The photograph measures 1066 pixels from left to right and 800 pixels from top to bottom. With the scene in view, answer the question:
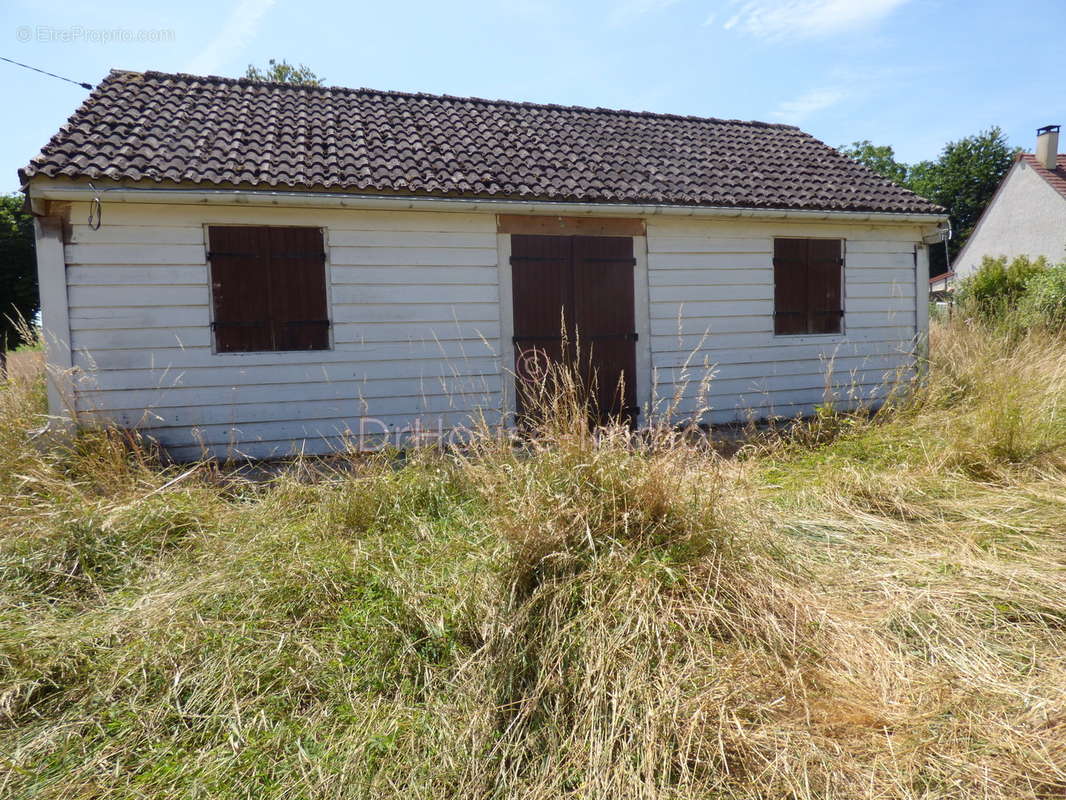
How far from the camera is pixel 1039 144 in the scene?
21656 millimetres

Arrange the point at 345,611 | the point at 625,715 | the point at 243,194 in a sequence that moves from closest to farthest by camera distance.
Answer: the point at 625,715
the point at 345,611
the point at 243,194

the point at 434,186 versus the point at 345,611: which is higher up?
the point at 434,186

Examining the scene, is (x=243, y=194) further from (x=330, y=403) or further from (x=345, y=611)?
(x=345, y=611)

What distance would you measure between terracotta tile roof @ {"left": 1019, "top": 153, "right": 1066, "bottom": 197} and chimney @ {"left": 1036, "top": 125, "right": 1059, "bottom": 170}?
14cm

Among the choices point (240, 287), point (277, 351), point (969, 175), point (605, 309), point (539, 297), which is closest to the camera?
point (240, 287)

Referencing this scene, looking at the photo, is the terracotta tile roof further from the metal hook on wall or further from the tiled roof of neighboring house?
the metal hook on wall

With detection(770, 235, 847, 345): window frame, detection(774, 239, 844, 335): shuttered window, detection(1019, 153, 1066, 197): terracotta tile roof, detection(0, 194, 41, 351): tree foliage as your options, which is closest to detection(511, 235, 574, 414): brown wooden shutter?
detection(770, 235, 847, 345): window frame

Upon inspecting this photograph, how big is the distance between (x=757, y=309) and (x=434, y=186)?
3906 millimetres

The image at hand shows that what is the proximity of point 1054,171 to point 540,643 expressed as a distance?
26599 millimetres

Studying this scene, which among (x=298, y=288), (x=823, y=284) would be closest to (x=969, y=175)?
(x=823, y=284)

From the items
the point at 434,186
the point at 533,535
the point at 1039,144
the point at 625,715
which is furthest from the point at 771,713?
the point at 1039,144

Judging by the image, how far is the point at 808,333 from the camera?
7.97 m

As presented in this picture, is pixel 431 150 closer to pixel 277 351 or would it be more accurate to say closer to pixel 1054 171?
pixel 277 351

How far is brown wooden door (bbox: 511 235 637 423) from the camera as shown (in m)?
6.84
